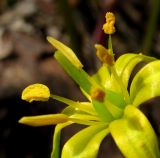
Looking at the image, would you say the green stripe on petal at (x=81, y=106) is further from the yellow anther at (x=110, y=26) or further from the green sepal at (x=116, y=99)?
the yellow anther at (x=110, y=26)

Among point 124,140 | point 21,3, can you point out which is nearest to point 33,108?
point 21,3

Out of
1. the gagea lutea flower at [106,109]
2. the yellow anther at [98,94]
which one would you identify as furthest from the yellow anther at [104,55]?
the yellow anther at [98,94]

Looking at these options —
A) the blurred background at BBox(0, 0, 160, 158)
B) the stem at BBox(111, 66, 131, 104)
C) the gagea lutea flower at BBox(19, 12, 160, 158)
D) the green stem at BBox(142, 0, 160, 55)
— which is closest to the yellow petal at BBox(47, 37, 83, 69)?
the gagea lutea flower at BBox(19, 12, 160, 158)

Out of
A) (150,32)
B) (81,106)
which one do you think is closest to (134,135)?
(81,106)

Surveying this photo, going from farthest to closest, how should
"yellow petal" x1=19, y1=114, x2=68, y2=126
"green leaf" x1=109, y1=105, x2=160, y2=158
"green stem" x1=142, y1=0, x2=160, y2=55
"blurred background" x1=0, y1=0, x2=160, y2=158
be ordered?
"green stem" x1=142, y1=0, x2=160, y2=55 → "blurred background" x1=0, y1=0, x2=160, y2=158 → "yellow petal" x1=19, y1=114, x2=68, y2=126 → "green leaf" x1=109, y1=105, x2=160, y2=158

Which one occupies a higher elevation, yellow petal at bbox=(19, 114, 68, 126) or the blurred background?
yellow petal at bbox=(19, 114, 68, 126)

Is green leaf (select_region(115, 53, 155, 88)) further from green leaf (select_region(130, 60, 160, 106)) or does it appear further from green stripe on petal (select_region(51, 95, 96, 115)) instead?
green stripe on petal (select_region(51, 95, 96, 115))

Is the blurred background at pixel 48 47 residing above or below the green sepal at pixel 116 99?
below
